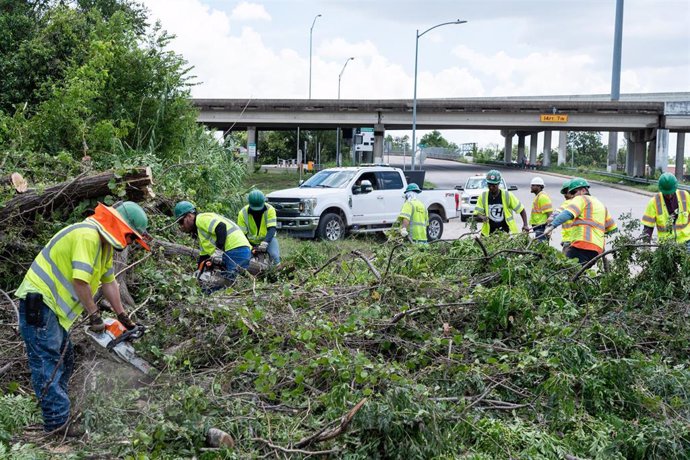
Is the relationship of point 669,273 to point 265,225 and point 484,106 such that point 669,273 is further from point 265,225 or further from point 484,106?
point 484,106

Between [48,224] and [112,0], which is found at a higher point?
[112,0]

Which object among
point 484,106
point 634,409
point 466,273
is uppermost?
point 484,106

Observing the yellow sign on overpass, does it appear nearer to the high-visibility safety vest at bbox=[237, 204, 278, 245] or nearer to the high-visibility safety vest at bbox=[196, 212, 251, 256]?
the high-visibility safety vest at bbox=[237, 204, 278, 245]

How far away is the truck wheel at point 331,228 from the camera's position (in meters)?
16.4

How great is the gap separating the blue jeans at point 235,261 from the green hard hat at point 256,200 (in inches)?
66.5

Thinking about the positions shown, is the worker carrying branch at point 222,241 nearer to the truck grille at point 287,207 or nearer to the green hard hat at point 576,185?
the green hard hat at point 576,185

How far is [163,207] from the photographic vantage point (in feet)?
32.9

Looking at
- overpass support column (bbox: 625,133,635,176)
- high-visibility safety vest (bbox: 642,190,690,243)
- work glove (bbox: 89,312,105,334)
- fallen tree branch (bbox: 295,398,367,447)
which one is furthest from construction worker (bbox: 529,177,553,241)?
overpass support column (bbox: 625,133,635,176)

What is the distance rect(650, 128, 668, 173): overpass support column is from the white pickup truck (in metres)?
29.8

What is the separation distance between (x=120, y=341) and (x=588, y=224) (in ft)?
17.8

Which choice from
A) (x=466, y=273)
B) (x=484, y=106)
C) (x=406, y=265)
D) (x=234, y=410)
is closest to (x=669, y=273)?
(x=466, y=273)

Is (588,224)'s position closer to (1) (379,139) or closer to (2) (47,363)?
(2) (47,363)

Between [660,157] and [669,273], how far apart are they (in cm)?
4044

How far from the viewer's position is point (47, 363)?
523 centimetres
